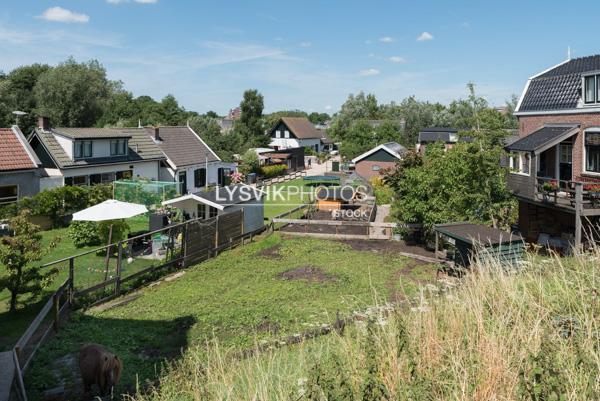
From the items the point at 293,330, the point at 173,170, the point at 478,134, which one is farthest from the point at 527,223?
the point at 173,170

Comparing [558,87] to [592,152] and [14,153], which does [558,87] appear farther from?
[14,153]

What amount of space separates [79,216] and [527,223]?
18.5 m

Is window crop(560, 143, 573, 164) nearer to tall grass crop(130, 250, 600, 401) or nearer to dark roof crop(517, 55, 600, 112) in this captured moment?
dark roof crop(517, 55, 600, 112)

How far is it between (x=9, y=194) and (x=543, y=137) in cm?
2563

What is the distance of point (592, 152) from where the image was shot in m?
19.1

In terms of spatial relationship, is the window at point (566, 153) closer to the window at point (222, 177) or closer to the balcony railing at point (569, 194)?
the balcony railing at point (569, 194)

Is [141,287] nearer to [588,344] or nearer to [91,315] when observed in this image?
[91,315]

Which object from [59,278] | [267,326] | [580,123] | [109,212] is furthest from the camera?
[580,123]

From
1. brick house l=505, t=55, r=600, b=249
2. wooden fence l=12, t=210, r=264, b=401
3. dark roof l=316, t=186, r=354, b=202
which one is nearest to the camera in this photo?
wooden fence l=12, t=210, r=264, b=401

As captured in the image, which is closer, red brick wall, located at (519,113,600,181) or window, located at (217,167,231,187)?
red brick wall, located at (519,113,600,181)

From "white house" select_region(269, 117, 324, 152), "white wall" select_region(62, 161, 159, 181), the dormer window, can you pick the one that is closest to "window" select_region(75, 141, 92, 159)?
"white wall" select_region(62, 161, 159, 181)

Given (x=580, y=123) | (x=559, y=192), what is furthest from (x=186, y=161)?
(x=580, y=123)

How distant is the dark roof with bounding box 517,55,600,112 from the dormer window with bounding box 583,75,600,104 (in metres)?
0.36

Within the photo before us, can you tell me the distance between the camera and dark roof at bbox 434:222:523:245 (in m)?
15.3
